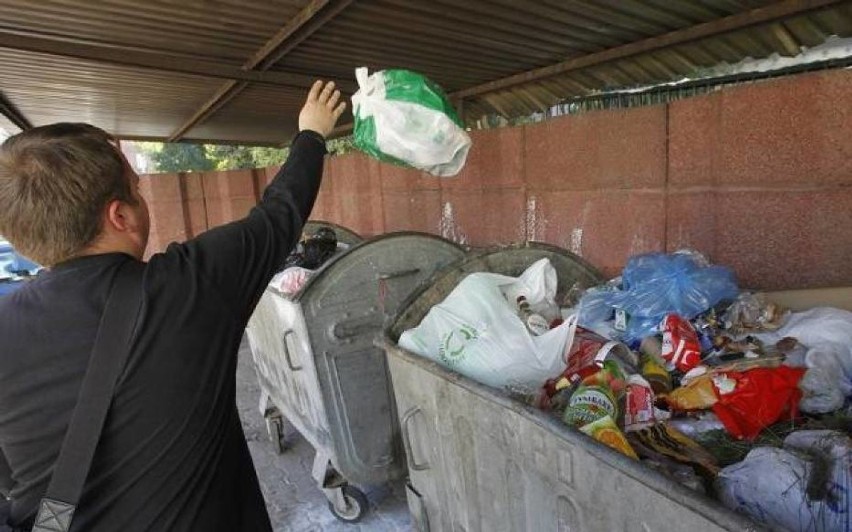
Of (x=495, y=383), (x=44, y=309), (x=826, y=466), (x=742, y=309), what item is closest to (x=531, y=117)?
Result: (x=742, y=309)

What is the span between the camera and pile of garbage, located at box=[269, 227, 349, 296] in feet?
9.14

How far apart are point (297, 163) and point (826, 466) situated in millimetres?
1369

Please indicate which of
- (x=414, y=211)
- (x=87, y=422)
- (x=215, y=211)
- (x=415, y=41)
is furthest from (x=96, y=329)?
(x=215, y=211)

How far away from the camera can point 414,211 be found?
16.9 feet

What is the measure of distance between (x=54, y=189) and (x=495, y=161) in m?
3.42

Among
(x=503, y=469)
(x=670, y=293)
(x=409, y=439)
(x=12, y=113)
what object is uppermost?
(x=12, y=113)

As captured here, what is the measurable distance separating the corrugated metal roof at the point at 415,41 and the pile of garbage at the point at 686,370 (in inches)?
62.9

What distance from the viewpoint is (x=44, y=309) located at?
0.92 m

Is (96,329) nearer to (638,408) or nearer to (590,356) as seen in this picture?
(638,408)

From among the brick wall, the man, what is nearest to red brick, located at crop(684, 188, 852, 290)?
the brick wall

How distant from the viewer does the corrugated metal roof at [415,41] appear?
296 cm

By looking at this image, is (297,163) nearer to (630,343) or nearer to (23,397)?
(23,397)

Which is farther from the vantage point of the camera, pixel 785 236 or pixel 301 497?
pixel 301 497

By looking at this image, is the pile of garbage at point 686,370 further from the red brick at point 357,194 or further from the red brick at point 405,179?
the red brick at point 357,194
